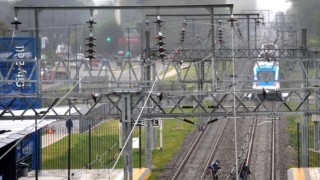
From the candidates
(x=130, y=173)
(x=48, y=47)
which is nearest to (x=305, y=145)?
(x=130, y=173)

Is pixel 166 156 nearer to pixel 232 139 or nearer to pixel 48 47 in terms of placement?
pixel 232 139

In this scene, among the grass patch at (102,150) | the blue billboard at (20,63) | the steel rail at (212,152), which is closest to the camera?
the steel rail at (212,152)

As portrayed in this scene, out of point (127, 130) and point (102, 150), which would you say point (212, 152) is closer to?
point (102, 150)

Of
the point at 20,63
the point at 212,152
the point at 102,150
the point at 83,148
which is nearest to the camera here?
the point at 20,63

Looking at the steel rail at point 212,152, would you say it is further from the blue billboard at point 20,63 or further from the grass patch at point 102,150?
the blue billboard at point 20,63

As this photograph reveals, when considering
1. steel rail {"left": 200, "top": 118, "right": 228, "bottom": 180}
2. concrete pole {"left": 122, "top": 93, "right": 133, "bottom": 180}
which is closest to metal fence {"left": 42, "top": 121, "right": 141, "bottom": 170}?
steel rail {"left": 200, "top": 118, "right": 228, "bottom": 180}

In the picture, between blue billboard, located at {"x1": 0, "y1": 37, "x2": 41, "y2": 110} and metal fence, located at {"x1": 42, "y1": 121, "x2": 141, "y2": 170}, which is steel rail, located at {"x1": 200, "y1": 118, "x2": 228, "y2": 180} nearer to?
metal fence, located at {"x1": 42, "y1": 121, "x2": 141, "y2": 170}

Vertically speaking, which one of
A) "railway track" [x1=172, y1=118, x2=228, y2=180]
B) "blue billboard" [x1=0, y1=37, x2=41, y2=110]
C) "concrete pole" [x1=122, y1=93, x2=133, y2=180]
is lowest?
"railway track" [x1=172, y1=118, x2=228, y2=180]

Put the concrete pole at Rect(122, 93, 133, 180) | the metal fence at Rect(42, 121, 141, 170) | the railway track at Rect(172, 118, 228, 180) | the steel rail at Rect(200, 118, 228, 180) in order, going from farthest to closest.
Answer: the metal fence at Rect(42, 121, 141, 170) < the railway track at Rect(172, 118, 228, 180) < the steel rail at Rect(200, 118, 228, 180) < the concrete pole at Rect(122, 93, 133, 180)

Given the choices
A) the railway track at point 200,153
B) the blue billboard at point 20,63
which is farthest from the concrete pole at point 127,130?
the blue billboard at point 20,63

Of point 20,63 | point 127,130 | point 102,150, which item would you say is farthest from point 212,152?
point 127,130

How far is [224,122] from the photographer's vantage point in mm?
32594

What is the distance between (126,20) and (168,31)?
2.81m

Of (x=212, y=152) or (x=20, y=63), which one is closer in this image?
(x=20, y=63)
